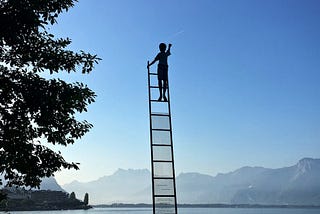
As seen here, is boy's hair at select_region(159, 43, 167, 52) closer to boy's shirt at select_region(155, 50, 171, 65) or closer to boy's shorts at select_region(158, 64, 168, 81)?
boy's shirt at select_region(155, 50, 171, 65)

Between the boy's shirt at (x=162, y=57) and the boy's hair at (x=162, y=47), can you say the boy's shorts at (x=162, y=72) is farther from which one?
the boy's hair at (x=162, y=47)

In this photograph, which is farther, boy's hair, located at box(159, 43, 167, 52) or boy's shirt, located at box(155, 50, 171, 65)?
boy's hair, located at box(159, 43, 167, 52)

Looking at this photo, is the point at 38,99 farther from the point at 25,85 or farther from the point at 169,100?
the point at 169,100

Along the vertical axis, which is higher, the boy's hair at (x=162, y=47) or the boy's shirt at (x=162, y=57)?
Answer: the boy's hair at (x=162, y=47)

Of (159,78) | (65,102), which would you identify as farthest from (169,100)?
(65,102)

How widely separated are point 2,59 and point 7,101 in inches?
54.4

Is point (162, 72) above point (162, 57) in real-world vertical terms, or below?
below

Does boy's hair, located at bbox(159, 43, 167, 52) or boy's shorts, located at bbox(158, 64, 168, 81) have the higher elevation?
boy's hair, located at bbox(159, 43, 167, 52)

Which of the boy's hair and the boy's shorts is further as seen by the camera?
the boy's hair

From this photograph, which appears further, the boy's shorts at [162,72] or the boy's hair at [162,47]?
the boy's hair at [162,47]

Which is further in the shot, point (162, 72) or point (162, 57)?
point (162, 57)

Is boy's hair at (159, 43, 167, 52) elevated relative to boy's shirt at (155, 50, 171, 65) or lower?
elevated

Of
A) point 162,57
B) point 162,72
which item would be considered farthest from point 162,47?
point 162,72

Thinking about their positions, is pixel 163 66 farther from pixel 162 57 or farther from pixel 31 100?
pixel 31 100
